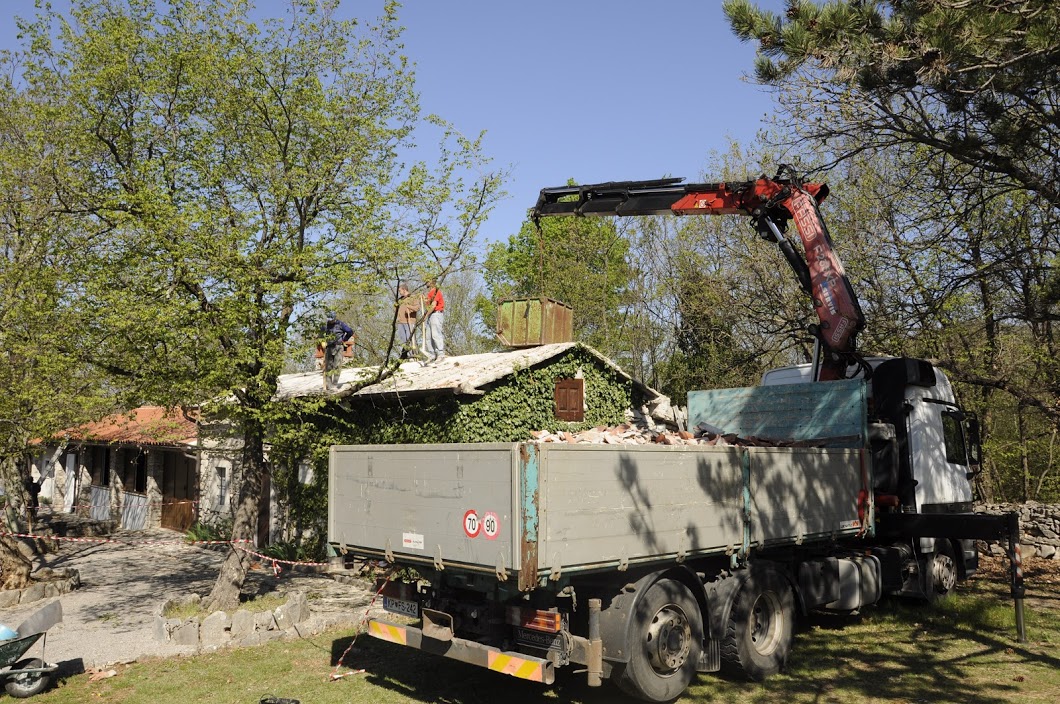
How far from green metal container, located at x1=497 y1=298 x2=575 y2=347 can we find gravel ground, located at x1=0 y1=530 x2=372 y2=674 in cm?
635

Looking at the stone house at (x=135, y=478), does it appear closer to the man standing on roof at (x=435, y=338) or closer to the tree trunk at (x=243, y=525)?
the man standing on roof at (x=435, y=338)

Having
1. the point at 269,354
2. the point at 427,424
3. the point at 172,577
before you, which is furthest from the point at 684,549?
the point at 172,577

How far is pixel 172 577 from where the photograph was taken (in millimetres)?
14641

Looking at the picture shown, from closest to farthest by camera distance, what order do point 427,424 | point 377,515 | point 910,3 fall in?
1. point 377,515
2. point 910,3
3. point 427,424

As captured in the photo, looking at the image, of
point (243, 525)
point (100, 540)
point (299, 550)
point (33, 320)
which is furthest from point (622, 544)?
point (299, 550)

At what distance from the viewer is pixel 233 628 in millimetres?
8992

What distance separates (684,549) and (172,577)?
474 inches

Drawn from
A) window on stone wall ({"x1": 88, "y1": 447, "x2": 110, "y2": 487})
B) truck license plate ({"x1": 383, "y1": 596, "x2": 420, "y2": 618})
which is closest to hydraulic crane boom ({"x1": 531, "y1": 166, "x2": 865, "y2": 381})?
truck license plate ({"x1": 383, "y1": 596, "x2": 420, "y2": 618})

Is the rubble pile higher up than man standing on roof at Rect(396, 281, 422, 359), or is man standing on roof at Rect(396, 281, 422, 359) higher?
man standing on roof at Rect(396, 281, 422, 359)

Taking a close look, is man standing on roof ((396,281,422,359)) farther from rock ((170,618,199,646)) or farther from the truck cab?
the truck cab

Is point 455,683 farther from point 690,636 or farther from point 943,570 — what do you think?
point 943,570

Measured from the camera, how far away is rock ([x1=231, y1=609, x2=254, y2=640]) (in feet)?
29.4

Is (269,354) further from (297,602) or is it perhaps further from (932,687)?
(932,687)

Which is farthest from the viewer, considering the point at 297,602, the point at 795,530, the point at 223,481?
the point at 223,481
